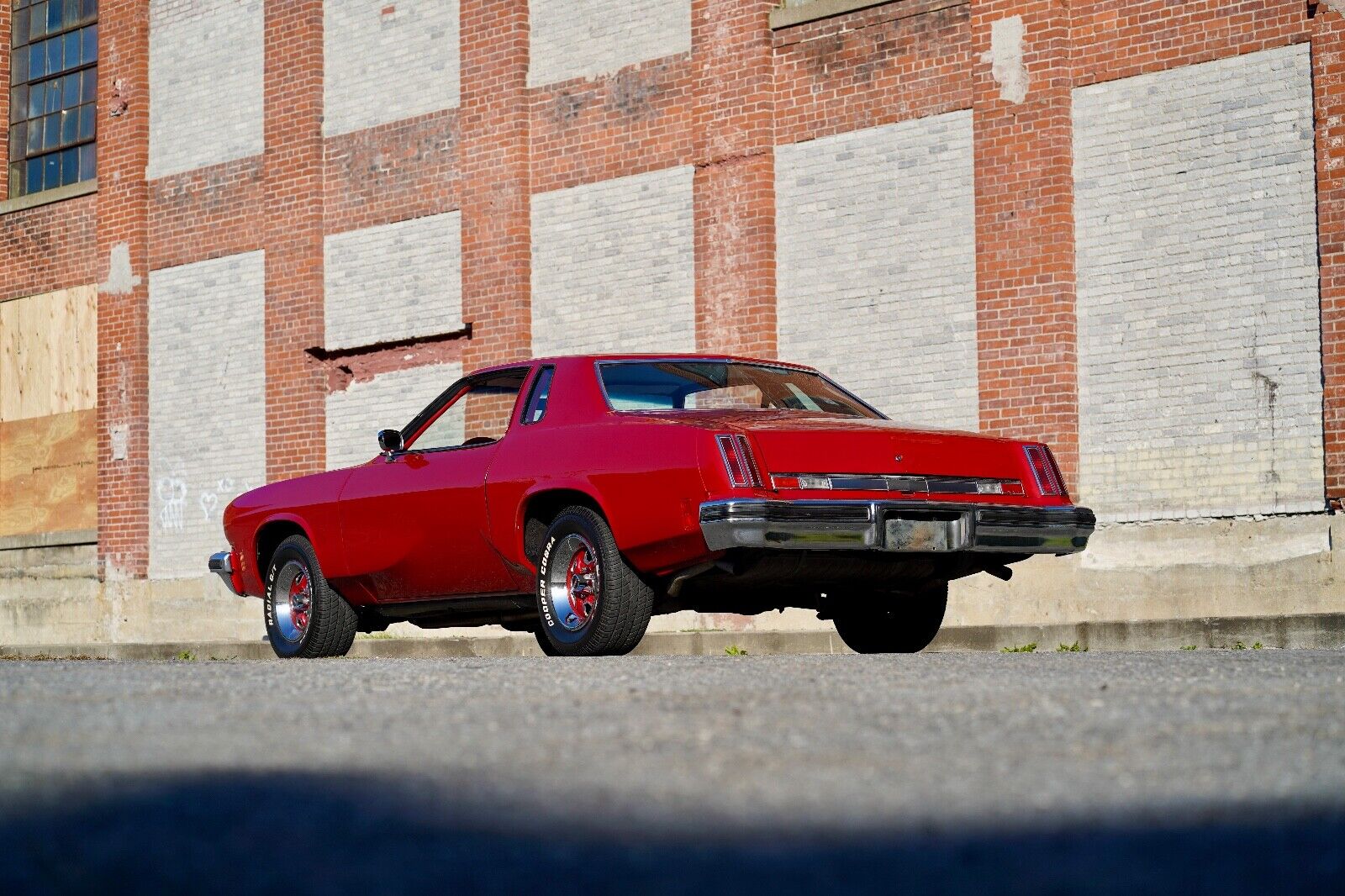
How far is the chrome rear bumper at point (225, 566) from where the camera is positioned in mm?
11305

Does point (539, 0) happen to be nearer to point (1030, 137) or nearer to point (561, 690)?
point (1030, 137)

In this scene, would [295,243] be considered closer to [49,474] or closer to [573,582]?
[49,474]

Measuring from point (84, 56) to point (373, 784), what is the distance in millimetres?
21691

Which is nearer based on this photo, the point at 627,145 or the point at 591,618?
the point at 591,618

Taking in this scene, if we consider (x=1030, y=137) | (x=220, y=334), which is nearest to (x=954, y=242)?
(x=1030, y=137)

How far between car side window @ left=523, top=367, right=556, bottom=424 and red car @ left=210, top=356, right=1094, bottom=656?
0.02 metres

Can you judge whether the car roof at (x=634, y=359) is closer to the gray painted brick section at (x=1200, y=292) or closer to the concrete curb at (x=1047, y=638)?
the concrete curb at (x=1047, y=638)

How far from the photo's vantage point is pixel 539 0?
62.7 feet

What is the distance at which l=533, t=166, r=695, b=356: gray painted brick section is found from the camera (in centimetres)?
1764

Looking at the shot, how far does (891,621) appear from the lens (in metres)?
9.91

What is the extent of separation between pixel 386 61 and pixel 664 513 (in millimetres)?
13236

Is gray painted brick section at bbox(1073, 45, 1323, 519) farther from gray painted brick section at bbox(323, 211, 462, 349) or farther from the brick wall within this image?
gray painted brick section at bbox(323, 211, 462, 349)

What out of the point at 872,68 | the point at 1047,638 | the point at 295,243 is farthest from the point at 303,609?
the point at 295,243

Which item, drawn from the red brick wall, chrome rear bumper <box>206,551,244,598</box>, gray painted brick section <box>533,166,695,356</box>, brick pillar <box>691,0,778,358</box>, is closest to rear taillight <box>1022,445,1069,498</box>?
chrome rear bumper <box>206,551,244,598</box>
